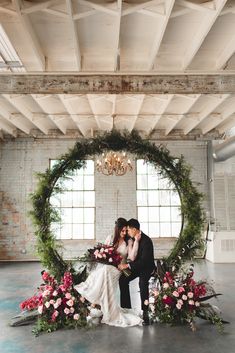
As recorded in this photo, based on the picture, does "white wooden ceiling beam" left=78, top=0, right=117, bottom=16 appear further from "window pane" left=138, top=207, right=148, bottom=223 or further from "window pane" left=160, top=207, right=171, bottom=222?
"window pane" left=160, top=207, right=171, bottom=222

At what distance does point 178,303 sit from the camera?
4680 millimetres

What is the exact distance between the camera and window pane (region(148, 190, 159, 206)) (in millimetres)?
11438

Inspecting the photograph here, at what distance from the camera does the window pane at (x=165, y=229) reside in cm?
1138

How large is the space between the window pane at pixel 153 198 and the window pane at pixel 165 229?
775mm

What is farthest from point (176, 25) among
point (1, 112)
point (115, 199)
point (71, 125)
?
point (115, 199)

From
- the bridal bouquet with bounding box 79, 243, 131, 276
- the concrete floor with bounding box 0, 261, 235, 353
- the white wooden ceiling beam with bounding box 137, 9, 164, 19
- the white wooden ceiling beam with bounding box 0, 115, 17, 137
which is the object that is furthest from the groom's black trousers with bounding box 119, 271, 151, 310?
the white wooden ceiling beam with bounding box 0, 115, 17, 137

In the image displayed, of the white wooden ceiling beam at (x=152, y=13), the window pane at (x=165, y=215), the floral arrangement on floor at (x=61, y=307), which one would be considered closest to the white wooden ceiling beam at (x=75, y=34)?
the white wooden ceiling beam at (x=152, y=13)

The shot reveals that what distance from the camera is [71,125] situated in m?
10.8

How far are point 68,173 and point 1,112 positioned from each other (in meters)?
3.93

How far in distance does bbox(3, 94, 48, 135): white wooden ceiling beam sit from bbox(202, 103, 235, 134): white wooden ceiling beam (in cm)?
500

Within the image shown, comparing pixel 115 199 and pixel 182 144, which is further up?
pixel 182 144

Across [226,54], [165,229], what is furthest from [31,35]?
[165,229]

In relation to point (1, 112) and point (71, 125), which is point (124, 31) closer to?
point (1, 112)

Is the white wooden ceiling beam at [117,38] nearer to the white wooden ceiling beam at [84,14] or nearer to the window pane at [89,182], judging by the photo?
the white wooden ceiling beam at [84,14]
